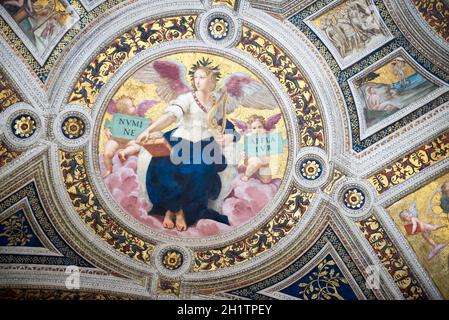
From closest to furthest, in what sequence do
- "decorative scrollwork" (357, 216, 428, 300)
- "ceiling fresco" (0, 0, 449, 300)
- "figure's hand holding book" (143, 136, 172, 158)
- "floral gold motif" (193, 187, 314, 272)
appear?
1. "ceiling fresco" (0, 0, 449, 300)
2. "decorative scrollwork" (357, 216, 428, 300)
3. "figure's hand holding book" (143, 136, 172, 158)
4. "floral gold motif" (193, 187, 314, 272)

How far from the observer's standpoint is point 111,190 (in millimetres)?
16125

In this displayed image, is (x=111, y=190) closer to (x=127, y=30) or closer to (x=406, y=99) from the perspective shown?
(x=127, y=30)

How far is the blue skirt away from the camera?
16.2 metres

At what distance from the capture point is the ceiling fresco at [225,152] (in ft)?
50.6

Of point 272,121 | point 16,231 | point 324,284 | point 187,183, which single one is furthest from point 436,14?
point 16,231

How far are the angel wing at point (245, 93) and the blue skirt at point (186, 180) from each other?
93 centimetres

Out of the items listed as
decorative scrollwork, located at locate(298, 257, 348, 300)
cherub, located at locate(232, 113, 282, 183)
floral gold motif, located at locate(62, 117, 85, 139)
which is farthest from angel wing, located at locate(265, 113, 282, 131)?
floral gold motif, located at locate(62, 117, 85, 139)

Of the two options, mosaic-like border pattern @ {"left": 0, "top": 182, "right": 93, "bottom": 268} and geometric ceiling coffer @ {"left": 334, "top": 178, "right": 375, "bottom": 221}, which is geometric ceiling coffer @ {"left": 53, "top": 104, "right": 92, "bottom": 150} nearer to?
mosaic-like border pattern @ {"left": 0, "top": 182, "right": 93, "bottom": 268}

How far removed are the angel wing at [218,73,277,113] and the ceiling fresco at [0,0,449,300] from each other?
3 centimetres

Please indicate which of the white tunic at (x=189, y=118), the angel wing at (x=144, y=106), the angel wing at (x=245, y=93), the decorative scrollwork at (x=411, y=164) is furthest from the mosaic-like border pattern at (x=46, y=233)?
the decorative scrollwork at (x=411, y=164)

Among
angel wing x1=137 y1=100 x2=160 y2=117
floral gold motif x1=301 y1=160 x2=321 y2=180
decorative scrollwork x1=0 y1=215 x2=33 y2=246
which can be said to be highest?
angel wing x1=137 y1=100 x2=160 y2=117

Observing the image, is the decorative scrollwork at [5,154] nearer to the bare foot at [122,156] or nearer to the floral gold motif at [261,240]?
the bare foot at [122,156]
